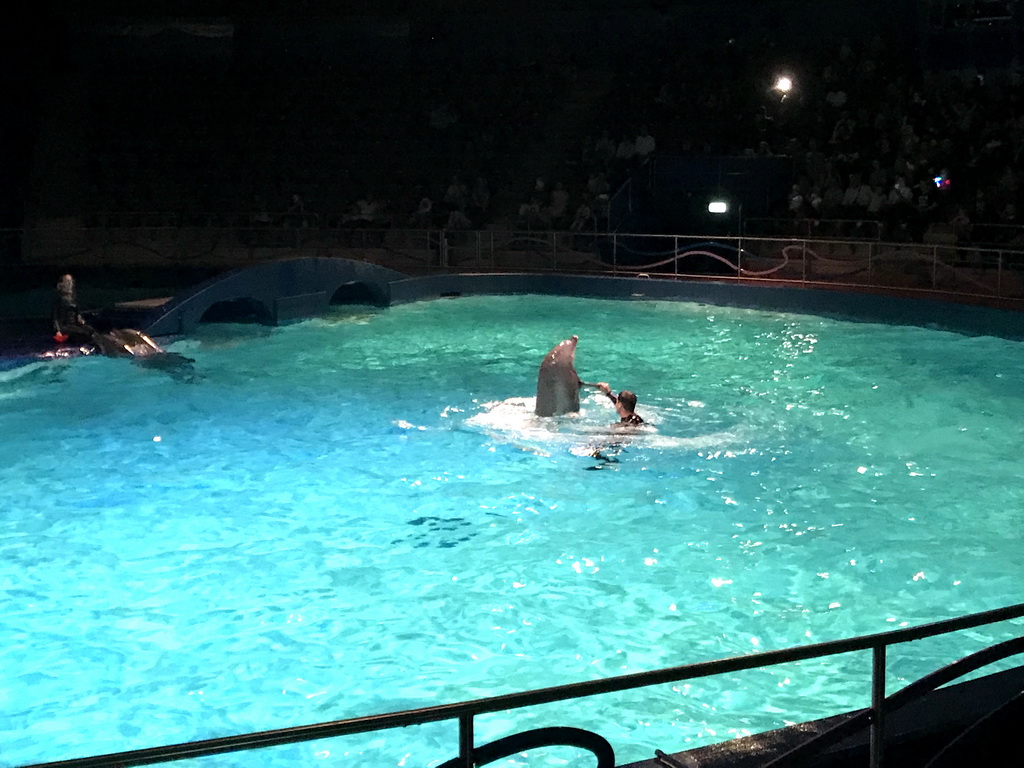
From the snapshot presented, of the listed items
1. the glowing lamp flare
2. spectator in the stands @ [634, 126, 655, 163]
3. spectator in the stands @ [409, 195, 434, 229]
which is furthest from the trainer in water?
the glowing lamp flare

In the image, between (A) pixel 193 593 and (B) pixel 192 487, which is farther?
(B) pixel 192 487

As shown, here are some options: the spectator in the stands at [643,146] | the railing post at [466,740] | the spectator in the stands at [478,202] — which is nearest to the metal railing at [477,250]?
the spectator in the stands at [478,202]

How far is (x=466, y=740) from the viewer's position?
273cm

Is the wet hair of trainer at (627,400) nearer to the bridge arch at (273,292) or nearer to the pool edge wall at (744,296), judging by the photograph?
the pool edge wall at (744,296)

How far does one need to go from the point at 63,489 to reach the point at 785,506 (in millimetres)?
6324

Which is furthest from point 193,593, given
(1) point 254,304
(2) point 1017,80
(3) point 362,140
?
(3) point 362,140

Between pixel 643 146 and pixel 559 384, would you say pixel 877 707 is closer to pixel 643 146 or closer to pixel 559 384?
pixel 559 384

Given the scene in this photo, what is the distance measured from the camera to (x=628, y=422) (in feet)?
39.1

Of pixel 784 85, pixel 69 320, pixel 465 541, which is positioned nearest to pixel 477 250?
pixel 784 85

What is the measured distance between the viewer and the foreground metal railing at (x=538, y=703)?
2463 millimetres

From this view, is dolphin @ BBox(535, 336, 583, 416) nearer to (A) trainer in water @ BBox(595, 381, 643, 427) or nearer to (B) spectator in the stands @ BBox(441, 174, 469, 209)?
(A) trainer in water @ BBox(595, 381, 643, 427)

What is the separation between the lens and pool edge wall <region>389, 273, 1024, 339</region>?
1766cm

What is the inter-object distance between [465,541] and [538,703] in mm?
6079

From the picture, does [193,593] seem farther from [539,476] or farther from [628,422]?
[628,422]
